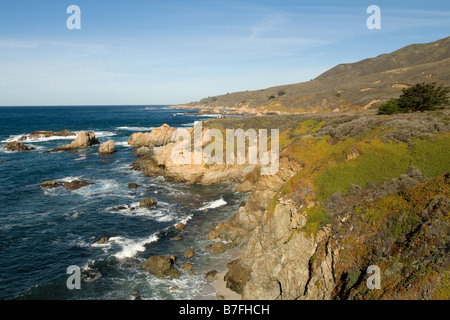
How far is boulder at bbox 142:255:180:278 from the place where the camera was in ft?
68.9

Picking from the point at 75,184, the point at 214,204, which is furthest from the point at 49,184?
the point at 214,204

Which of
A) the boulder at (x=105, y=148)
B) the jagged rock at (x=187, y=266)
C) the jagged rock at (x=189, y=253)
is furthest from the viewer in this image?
the boulder at (x=105, y=148)

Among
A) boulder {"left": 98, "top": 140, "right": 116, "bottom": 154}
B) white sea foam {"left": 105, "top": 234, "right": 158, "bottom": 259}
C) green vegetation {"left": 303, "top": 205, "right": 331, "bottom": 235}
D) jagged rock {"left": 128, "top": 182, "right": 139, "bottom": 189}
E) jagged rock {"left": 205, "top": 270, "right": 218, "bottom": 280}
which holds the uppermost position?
boulder {"left": 98, "top": 140, "right": 116, "bottom": 154}

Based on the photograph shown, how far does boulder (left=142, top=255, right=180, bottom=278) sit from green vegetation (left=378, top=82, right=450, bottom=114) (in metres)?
35.6

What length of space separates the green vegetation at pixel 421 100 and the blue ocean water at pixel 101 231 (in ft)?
84.8

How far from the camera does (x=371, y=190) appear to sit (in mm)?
18297

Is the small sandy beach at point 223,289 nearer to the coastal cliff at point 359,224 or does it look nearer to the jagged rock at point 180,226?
the coastal cliff at point 359,224

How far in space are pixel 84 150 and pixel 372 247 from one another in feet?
247

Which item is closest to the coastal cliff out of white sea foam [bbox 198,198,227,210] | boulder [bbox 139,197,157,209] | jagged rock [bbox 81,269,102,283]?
white sea foam [bbox 198,198,227,210]

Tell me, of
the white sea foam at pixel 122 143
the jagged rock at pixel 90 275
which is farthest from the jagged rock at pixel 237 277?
the white sea foam at pixel 122 143

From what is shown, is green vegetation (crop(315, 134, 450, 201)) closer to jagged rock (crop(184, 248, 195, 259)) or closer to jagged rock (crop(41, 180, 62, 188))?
jagged rock (crop(184, 248, 195, 259))

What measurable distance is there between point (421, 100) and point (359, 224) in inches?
1144

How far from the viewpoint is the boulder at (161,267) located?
21.0 metres
